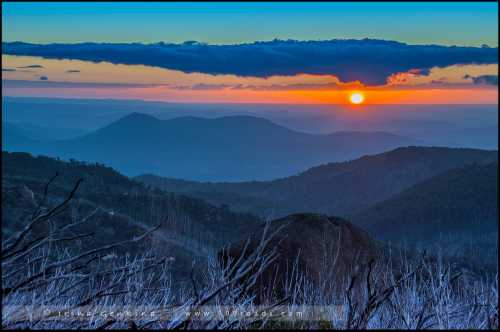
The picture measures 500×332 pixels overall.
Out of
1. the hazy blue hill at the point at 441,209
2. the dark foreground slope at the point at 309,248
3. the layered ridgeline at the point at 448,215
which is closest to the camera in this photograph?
the dark foreground slope at the point at 309,248

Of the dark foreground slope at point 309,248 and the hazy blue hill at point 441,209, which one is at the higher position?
the dark foreground slope at point 309,248

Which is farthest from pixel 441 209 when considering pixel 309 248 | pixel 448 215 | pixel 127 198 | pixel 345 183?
pixel 309 248

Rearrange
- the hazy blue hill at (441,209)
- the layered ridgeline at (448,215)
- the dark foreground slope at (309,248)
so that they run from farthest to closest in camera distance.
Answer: the hazy blue hill at (441,209)
the layered ridgeline at (448,215)
the dark foreground slope at (309,248)

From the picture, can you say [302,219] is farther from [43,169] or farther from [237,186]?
[237,186]

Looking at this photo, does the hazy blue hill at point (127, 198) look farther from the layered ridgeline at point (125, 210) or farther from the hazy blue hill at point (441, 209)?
the hazy blue hill at point (441, 209)

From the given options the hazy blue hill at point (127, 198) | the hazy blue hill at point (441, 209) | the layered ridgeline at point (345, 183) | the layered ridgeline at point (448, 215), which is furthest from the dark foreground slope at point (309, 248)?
the layered ridgeline at point (345, 183)
